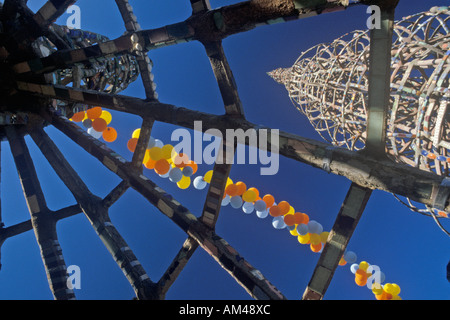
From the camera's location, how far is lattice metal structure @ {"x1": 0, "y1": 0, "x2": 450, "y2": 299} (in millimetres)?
2162

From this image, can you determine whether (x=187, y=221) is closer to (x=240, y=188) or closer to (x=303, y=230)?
(x=240, y=188)

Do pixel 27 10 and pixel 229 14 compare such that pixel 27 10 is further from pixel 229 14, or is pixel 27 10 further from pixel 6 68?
pixel 229 14

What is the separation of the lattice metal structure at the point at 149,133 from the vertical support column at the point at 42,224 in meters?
0.01

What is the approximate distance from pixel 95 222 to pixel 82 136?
144 centimetres

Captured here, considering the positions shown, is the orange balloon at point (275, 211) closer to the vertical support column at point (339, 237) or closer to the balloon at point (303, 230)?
the balloon at point (303, 230)

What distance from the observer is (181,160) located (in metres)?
7.11

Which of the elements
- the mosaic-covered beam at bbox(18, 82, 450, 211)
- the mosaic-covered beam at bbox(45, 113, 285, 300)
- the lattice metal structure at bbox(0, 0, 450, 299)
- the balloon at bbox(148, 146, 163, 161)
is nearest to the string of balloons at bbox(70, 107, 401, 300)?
the balloon at bbox(148, 146, 163, 161)

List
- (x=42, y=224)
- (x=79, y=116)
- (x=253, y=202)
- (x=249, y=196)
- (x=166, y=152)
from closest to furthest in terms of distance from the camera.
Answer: (x=42, y=224) → (x=166, y=152) → (x=79, y=116) → (x=249, y=196) → (x=253, y=202)

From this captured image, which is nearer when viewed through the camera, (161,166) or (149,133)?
(149,133)

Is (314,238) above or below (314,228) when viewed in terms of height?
below

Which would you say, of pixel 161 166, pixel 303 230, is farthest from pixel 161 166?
pixel 303 230

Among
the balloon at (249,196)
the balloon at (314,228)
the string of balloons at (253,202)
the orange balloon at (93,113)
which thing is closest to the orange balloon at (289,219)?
the string of balloons at (253,202)

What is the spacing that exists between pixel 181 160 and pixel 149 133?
126 inches

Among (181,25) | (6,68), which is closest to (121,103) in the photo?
(181,25)
